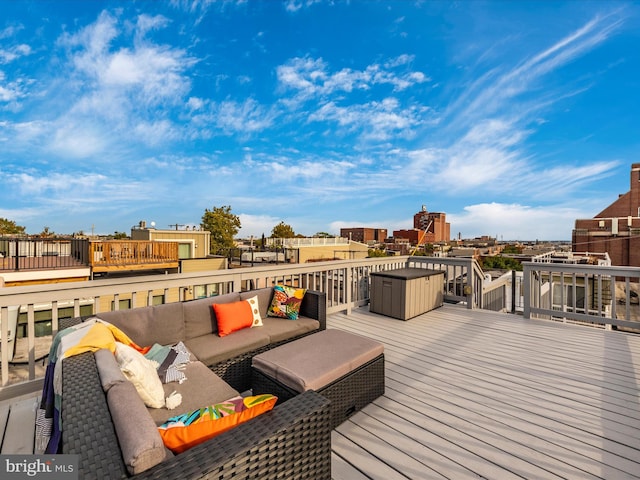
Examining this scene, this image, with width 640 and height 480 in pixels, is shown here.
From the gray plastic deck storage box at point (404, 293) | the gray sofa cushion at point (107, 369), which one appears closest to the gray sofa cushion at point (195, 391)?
the gray sofa cushion at point (107, 369)

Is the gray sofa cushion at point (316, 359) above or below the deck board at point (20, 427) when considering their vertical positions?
above

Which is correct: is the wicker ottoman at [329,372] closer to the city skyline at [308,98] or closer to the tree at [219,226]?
the city skyline at [308,98]

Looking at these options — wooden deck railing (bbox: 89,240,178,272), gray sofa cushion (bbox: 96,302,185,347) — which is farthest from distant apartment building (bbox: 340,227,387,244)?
gray sofa cushion (bbox: 96,302,185,347)

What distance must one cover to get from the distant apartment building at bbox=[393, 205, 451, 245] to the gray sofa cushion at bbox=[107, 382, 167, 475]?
533cm

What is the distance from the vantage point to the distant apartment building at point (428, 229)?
6984mm

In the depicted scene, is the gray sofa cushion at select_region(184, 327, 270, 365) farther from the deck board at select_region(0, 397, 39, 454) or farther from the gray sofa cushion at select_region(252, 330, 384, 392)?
the deck board at select_region(0, 397, 39, 454)

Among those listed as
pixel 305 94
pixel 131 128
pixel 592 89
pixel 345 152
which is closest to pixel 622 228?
pixel 592 89

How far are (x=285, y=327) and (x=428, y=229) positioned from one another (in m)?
4.83

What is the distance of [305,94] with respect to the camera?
10398 millimetres

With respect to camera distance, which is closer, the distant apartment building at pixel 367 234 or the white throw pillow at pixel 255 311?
the white throw pillow at pixel 255 311

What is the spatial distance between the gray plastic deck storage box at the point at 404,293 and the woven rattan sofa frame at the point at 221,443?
11.0 feet

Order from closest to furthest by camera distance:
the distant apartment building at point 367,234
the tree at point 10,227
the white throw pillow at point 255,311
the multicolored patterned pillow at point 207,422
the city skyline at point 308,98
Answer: the multicolored patterned pillow at point 207,422, the white throw pillow at point 255,311, the city skyline at point 308,98, the tree at point 10,227, the distant apartment building at point 367,234

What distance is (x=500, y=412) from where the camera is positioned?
7.03 feet

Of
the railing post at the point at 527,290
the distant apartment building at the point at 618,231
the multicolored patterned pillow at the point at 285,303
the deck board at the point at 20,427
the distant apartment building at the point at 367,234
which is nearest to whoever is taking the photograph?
the deck board at the point at 20,427
